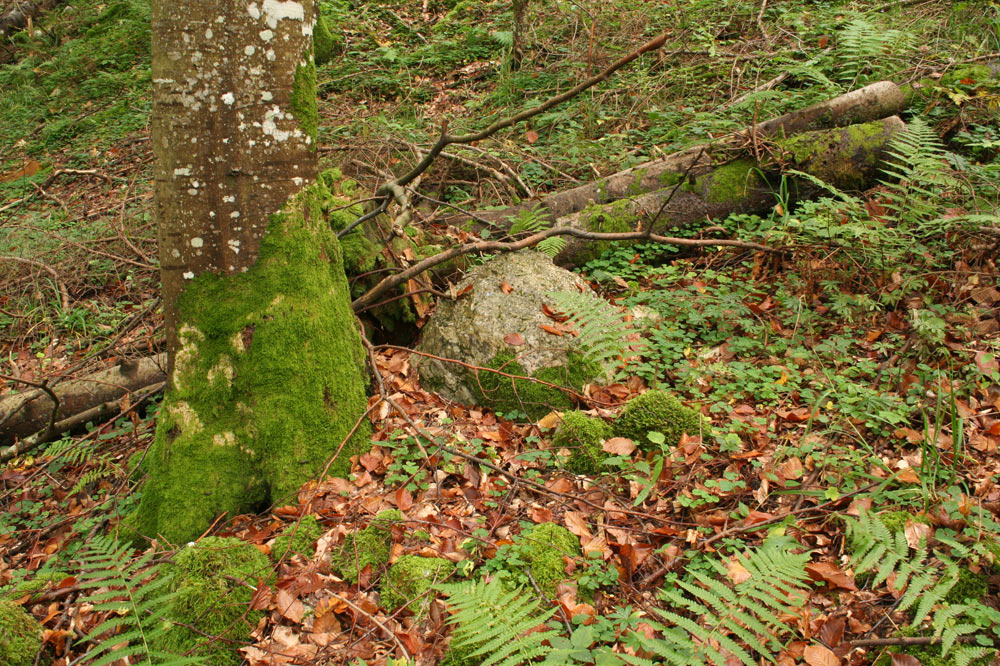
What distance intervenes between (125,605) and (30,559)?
1679 mm

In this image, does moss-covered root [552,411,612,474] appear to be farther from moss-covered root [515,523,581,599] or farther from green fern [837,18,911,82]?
green fern [837,18,911,82]

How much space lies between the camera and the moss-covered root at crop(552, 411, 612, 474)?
3.28m

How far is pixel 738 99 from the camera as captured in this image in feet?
22.2

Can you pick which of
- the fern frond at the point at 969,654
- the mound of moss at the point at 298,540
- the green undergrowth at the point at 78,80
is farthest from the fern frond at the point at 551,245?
the green undergrowth at the point at 78,80

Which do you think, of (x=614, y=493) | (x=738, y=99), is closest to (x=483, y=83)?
(x=738, y=99)

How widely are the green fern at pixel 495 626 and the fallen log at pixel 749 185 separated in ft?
11.7

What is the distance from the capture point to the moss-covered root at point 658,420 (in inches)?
131

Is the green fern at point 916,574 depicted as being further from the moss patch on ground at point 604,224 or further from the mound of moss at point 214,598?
the moss patch on ground at point 604,224

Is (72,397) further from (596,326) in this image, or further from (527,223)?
(596,326)

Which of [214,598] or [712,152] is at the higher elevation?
[712,152]

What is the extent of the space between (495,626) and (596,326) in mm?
2037

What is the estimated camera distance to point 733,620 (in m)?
2.19

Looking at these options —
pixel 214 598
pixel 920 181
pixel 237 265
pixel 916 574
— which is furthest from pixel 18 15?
pixel 916 574

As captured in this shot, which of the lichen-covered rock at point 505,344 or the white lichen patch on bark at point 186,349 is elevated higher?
the white lichen patch on bark at point 186,349
